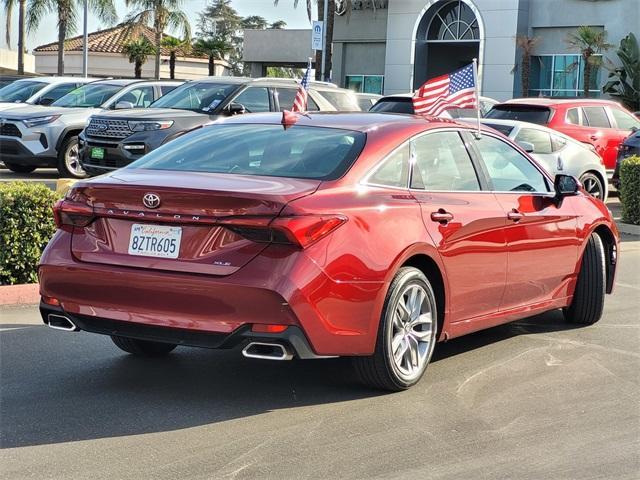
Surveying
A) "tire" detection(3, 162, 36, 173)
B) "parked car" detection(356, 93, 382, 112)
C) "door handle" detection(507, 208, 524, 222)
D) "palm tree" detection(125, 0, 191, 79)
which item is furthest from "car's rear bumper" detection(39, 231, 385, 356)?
"palm tree" detection(125, 0, 191, 79)

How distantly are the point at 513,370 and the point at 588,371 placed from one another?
18.8 inches

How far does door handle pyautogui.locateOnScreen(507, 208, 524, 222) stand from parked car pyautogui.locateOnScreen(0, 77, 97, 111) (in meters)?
15.4

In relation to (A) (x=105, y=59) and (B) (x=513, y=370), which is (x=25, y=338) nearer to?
(B) (x=513, y=370)

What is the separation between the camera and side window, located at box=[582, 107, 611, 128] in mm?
19875

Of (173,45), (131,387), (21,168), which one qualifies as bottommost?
(131,387)

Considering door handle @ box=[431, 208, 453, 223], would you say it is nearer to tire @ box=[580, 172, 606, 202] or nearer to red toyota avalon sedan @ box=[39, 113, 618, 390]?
red toyota avalon sedan @ box=[39, 113, 618, 390]

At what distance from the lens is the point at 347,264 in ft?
18.3

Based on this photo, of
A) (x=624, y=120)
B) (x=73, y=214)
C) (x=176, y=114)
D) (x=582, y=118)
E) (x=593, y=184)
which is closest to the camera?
(x=73, y=214)

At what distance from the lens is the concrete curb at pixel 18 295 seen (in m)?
8.55

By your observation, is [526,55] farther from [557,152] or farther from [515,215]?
[515,215]

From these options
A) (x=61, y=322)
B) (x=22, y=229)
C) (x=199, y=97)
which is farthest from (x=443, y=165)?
(x=199, y=97)

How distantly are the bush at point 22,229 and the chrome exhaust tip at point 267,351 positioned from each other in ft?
13.5

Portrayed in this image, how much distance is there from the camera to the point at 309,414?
563 centimetres

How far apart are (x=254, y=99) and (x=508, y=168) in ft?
31.6
